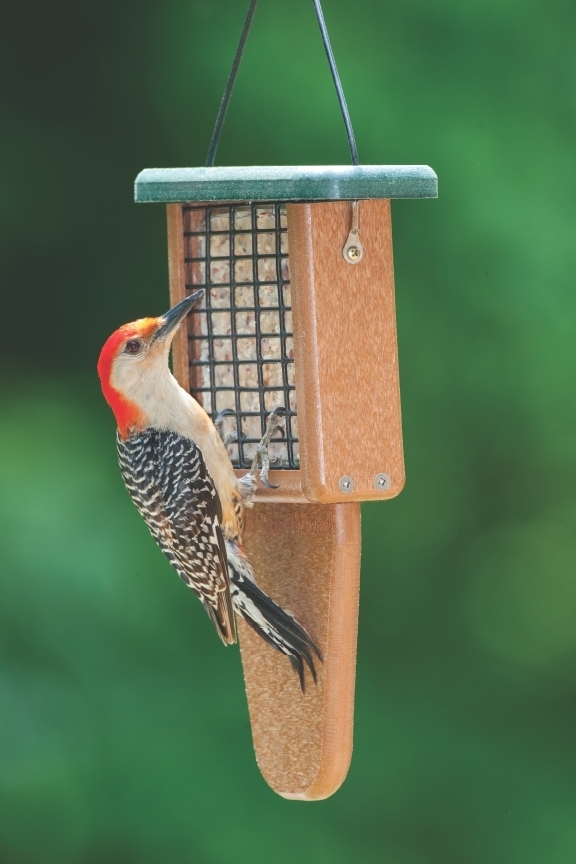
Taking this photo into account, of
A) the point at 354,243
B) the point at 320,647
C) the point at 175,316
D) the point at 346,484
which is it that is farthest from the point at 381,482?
the point at 175,316

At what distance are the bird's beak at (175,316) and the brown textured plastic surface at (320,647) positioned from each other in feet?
1.56

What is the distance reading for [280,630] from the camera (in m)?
3.40

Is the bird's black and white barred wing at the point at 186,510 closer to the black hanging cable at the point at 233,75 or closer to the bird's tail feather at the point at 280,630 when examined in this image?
the bird's tail feather at the point at 280,630

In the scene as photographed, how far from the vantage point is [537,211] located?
5.22 metres

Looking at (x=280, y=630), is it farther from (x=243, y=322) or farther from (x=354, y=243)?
(x=354, y=243)

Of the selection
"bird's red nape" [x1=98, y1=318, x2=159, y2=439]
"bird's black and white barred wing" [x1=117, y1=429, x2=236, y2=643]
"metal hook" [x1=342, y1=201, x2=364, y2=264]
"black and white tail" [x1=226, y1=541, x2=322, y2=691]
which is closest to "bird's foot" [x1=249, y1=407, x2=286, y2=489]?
"bird's black and white barred wing" [x1=117, y1=429, x2=236, y2=643]

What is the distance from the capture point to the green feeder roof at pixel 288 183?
9.93 ft

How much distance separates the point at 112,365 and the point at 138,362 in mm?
76

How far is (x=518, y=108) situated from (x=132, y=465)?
2445 millimetres

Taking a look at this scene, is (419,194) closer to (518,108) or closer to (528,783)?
(518,108)

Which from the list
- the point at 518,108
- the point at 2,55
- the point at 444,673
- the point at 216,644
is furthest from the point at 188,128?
the point at 444,673

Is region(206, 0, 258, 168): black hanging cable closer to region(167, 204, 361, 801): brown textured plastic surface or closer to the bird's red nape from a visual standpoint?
the bird's red nape

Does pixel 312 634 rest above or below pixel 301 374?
below

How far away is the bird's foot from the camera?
3526 millimetres
